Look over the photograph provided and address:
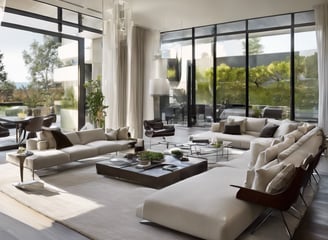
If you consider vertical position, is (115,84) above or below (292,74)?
below

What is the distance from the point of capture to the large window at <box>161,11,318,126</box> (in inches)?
345

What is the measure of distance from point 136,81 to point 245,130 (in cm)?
390

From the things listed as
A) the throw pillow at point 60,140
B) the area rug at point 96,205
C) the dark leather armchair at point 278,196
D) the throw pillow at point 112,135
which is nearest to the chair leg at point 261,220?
the area rug at point 96,205

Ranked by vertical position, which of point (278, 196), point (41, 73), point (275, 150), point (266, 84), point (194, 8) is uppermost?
point (194, 8)

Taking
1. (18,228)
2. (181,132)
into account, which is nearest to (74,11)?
(181,132)

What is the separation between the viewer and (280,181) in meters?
3.27

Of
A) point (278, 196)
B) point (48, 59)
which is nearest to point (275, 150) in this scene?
point (278, 196)

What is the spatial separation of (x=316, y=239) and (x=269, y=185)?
0.75 metres

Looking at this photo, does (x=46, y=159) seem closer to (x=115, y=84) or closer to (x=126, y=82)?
(x=115, y=84)

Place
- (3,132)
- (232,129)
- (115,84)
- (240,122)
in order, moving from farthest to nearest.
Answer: (115,84), (240,122), (232,129), (3,132)

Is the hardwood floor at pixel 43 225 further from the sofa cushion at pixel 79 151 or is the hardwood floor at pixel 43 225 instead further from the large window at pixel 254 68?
the large window at pixel 254 68

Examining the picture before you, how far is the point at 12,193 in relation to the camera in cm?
470

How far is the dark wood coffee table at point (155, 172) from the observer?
485 centimetres

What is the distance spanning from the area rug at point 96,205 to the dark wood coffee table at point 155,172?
134 millimetres
